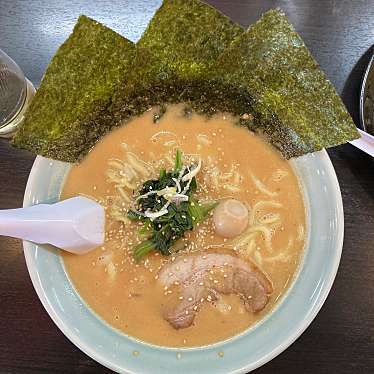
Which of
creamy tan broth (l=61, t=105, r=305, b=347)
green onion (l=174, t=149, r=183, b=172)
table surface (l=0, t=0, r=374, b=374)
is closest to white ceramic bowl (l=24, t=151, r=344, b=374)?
creamy tan broth (l=61, t=105, r=305, b=347)

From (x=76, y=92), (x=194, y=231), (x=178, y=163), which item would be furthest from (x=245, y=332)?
(x=76, y=92)

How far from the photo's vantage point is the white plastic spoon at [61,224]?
135cm

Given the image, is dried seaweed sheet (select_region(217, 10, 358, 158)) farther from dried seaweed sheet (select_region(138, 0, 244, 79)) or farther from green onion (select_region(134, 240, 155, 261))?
green onion (select_region(134, 240, 155, 261))

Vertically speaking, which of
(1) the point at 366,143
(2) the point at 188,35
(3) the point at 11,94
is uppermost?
(2) the point at 188,35

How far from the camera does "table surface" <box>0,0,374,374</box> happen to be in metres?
1.56

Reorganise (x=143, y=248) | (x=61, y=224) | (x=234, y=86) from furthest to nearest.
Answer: (x=234, y=86) → (x=143, y=248) → (x=61, y=224)

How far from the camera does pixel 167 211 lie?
1540 mm

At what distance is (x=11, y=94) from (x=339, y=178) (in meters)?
1.13

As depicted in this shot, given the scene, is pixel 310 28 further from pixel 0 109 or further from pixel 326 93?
pixel 0 109

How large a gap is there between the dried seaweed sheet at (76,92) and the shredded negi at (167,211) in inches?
11.2

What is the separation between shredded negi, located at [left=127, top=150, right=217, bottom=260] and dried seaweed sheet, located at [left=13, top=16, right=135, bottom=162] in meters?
0.28

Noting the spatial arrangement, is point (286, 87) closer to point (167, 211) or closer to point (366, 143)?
point (366, 143)

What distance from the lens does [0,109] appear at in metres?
1.66

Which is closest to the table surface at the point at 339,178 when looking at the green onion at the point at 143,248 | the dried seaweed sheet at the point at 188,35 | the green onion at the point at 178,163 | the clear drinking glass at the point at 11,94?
the clear drinking glass at the point at 11,94
